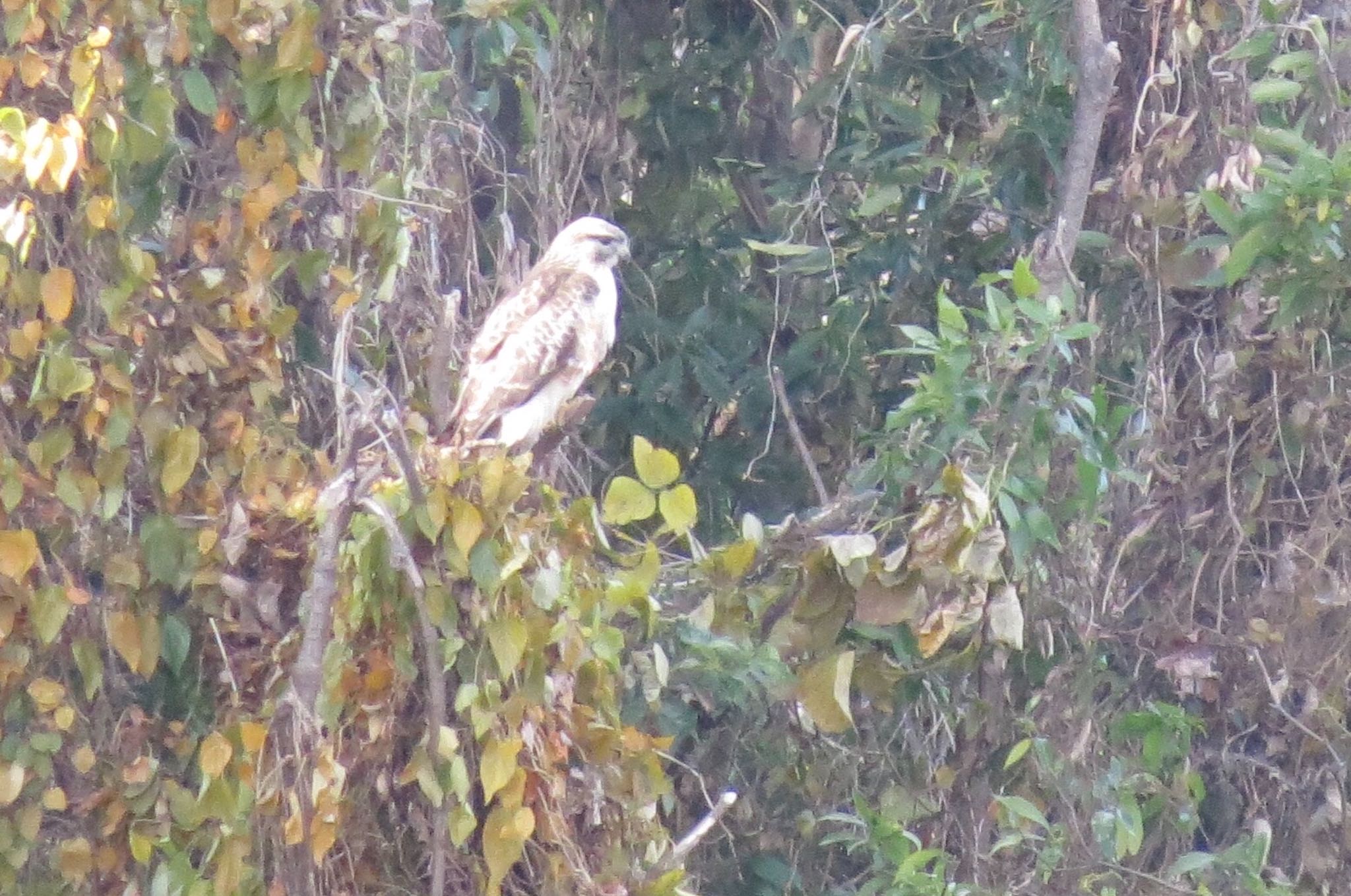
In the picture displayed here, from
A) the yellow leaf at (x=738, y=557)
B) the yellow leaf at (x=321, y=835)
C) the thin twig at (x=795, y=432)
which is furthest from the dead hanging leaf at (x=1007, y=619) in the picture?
the yellow leaf at (x=321, y=835)

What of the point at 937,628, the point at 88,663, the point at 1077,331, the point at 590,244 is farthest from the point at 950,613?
the point at 590,244

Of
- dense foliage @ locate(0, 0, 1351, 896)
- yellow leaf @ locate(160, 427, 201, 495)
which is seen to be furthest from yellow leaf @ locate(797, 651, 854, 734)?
yellow leaf @ locate(160, 427, 201, 495)

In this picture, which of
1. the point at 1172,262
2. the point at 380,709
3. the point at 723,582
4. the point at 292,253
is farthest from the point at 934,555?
the point at 1172,262

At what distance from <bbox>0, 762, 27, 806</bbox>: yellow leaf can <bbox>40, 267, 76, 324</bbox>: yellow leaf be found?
2.53ft

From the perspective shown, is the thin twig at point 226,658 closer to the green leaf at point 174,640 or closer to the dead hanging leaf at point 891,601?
the green leaf at point 174,640

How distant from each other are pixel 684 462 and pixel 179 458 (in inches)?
98.4

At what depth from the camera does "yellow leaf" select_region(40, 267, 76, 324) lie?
127 inches

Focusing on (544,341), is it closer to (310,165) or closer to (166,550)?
(310,165)

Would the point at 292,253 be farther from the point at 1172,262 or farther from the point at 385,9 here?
the point at 1172,262

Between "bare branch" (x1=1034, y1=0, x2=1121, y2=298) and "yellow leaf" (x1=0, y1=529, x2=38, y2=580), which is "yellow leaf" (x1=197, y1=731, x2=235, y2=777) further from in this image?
"bare branch" (x1=1034, y1=0, x2=1121, y2=298)

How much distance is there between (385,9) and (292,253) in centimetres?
74

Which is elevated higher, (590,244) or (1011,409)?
(1011,409)

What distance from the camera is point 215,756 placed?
309cm

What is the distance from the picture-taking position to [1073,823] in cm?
453
